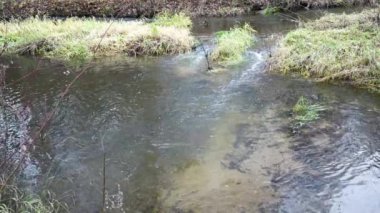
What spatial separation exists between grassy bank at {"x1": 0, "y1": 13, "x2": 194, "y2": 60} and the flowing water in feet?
8.37

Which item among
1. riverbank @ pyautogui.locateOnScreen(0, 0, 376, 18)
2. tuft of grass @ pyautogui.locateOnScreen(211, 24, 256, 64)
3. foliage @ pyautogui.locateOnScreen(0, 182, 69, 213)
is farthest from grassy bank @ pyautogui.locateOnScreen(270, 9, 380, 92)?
riverbank @ pyautogui.locateOnScreen(0, 0, 376, 18)

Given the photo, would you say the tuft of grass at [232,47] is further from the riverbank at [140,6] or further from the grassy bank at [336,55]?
the riverbank at [140,6]

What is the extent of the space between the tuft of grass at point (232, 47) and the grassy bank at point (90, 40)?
133 cm

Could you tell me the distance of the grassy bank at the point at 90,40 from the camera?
14.2 meters

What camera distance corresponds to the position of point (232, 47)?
1300cm

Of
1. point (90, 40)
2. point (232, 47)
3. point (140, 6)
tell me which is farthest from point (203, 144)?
point (140, 6)

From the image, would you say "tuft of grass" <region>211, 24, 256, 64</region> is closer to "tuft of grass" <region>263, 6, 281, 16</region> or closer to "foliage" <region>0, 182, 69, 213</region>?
"tuft of grass" <region>263, 6, 281, 16</region>

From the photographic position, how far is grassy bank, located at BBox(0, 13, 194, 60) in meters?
14.2

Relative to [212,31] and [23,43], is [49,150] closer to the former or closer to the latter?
[23,43]

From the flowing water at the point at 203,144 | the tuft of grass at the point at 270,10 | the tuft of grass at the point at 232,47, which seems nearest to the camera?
the flowing water at the point at 203,144

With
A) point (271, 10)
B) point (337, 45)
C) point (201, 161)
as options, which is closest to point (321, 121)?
point (201, 161)

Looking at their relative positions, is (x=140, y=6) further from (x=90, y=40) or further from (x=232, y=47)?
(x=232, y=47)

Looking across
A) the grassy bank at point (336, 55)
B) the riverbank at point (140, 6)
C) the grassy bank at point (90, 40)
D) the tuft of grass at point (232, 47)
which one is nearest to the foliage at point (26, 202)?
the grassy bank at point (336, 55)

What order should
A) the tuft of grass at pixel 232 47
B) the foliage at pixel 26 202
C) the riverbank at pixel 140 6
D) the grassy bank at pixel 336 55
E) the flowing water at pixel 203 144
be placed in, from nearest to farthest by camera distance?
the foliage at pixel 26 202, the flowing water at pixel 203 144, the grassy bank at pixel 336 55, the tuft of grass at pixel 232 47, the riverbank at pixel 140 6
